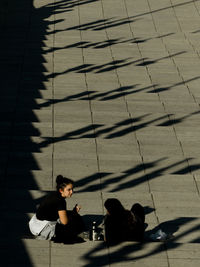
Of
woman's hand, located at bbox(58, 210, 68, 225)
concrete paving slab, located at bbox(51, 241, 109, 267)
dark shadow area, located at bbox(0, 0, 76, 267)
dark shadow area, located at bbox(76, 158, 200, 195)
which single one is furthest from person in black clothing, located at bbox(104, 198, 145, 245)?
dark shadow area, located at bbox(76, 158, 200, 195)

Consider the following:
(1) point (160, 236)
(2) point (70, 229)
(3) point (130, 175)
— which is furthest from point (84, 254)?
(3) point (130, 175)

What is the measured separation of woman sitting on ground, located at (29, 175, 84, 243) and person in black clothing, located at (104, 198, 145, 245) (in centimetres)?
49

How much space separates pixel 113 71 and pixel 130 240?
10753mm

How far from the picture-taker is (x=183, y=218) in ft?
36.4

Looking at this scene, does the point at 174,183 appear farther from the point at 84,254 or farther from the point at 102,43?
the point at 102,43

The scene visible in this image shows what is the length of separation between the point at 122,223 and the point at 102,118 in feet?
20.8

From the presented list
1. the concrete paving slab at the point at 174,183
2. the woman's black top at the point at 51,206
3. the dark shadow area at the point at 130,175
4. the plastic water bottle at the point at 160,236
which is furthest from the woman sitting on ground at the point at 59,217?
the concrete paving slab at the point at 174,183

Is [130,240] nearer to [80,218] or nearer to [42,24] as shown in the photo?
[80,218]

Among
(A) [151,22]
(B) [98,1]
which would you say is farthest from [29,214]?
(B) [98,1]

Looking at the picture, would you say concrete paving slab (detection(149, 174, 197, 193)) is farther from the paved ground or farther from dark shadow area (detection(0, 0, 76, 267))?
dark shadow area (detection(0, 0, 76, 267))

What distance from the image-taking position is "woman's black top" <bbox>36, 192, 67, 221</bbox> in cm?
1032

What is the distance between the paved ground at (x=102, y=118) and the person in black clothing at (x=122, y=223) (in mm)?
236

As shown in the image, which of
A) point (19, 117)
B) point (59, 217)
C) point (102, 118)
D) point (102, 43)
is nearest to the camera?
point (59, 217)

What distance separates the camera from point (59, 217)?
415 inches
